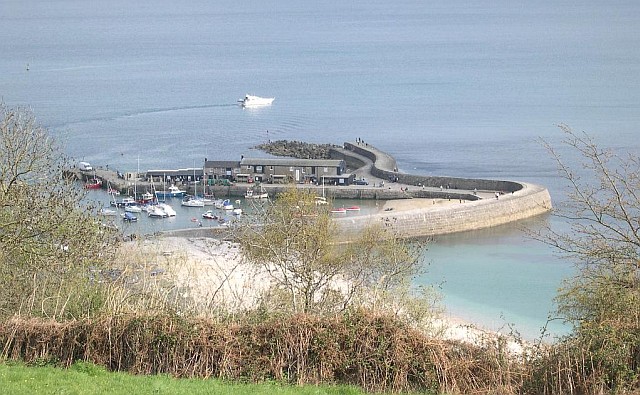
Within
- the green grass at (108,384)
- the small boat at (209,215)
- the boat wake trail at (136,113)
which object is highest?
the boat wake trail at (136,113)

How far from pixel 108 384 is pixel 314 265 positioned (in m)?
4.61

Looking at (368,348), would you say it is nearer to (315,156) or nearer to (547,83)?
(315,156)

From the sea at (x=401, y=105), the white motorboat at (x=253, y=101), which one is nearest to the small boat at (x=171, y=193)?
the sea at (x=401, y=105)

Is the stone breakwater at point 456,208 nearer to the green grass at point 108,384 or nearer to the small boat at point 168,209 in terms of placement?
the small boat at point 168,209

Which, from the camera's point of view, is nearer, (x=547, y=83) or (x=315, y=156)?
(x=315, y=156)

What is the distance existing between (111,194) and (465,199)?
1339 cm

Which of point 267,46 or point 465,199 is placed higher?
point 267,46

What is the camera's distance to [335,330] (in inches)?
326

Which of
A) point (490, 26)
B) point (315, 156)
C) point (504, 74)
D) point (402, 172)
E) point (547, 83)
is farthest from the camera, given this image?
point (490, 26)

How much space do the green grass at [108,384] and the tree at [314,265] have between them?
57.0 inches

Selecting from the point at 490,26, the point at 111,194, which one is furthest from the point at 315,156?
the point at 490,26

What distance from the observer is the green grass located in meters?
7.13

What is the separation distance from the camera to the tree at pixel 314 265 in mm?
9797

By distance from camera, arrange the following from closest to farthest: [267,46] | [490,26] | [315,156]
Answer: [315,156], [267,46], [490,26]
